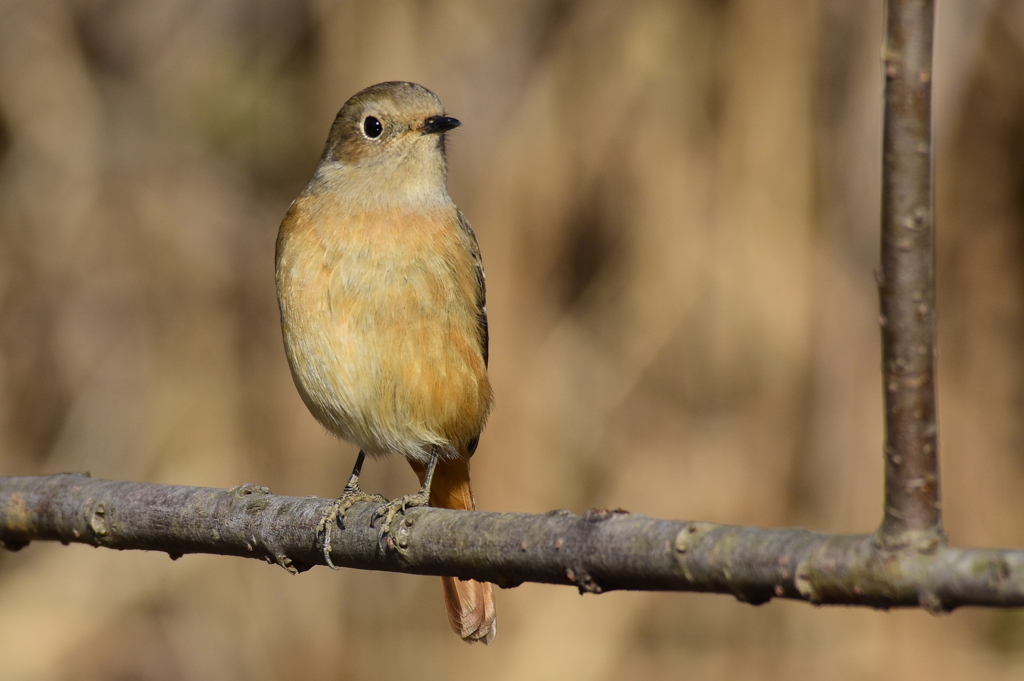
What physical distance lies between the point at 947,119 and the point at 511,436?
3387 millimetres

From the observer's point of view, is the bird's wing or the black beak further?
the bird's wing

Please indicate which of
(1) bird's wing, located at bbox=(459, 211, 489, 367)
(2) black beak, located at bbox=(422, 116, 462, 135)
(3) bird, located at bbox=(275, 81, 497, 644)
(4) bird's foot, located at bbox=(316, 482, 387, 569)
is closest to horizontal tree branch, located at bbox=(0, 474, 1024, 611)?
(4) bird's foot, located at bbox=(316, 482, 387, 569)

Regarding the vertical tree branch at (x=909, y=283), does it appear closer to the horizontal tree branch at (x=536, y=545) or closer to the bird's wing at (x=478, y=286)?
the horizontal tree branch at (x=536, y=545)

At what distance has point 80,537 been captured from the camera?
127 inches

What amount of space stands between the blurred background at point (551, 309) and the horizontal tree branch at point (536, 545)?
137 inches

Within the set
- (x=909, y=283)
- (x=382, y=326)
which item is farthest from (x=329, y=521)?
(x=909, y=283)

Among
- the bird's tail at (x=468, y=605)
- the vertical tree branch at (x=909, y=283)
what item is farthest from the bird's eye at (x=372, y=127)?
the vertical tree branch at (x=909, y=283)

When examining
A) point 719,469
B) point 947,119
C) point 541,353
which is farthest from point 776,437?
point 947,119

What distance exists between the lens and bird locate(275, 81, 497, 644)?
12.5ft

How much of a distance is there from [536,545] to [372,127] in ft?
8.25

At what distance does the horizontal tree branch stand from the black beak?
5.27ft

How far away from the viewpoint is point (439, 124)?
4.17 meters

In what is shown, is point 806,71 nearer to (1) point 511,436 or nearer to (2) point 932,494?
(1) point 511,436

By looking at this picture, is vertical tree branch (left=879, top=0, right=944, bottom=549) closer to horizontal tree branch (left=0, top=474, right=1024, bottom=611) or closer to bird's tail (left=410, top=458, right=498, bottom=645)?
horizontal tree branch (left=0, top=474, right=1024, bottom=611)
